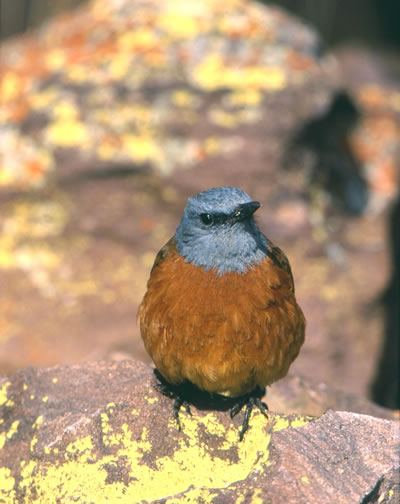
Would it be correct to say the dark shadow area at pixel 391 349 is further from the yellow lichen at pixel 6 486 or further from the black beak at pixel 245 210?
the yellow lichen at pixel 6 486

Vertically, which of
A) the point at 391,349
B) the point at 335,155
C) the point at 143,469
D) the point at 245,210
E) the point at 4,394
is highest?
the point at 245,210

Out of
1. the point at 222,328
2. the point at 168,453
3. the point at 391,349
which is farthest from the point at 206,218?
the point at 391,349

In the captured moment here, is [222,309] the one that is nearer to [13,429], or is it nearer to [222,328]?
[222,328]

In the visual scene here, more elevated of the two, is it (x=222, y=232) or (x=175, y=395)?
(x=222, y=232)

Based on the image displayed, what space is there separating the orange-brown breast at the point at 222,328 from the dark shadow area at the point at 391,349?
12.5 ft

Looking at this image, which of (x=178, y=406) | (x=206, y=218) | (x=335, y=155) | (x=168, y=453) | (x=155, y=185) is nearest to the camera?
(x=168, y=453)

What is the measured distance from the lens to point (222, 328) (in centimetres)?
404

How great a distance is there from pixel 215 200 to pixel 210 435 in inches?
54.3

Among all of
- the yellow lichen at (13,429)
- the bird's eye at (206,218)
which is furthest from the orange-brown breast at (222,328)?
the yellow lichen at (13,429)

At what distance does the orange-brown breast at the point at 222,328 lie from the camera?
4.05 meters

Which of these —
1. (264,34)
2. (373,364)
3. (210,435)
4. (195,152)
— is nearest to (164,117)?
(195,152)

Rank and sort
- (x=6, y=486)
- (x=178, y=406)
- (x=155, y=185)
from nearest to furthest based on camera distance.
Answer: (x=6, y=486) < (x=178, y=406) < (x=155, y=185)

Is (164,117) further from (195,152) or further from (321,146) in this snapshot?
(321,146)

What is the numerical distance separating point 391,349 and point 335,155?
8.15 feet
